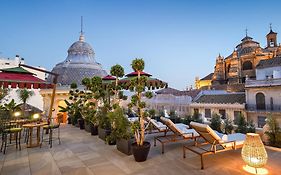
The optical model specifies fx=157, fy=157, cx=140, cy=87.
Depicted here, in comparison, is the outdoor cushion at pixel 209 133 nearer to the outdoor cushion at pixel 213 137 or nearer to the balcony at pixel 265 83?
the outdoor cushion at pixel 213 137

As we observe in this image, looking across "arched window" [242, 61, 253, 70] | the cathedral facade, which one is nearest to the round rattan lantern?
the cathedral facade

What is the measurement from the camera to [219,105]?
740 inches

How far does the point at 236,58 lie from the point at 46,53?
88.9 m

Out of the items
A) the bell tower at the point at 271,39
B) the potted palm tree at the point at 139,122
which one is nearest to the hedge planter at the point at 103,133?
the potted palm tree at the point at 139,122

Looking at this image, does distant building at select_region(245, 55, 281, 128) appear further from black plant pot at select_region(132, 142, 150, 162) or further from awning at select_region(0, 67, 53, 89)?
A: awning at select_region(0, 67, 53, 89)

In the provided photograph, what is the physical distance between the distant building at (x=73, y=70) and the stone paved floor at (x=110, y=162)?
416 inches

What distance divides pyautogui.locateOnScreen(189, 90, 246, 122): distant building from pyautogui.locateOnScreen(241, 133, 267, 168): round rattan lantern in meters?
14.6

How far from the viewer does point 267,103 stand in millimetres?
17234

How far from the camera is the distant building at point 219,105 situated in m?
18.3

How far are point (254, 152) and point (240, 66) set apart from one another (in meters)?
31.7

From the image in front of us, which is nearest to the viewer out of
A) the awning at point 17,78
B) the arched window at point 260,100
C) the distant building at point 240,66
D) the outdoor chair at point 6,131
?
the outdoor chair at point 6,131

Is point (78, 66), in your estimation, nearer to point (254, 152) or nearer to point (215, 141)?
point (215, 141)

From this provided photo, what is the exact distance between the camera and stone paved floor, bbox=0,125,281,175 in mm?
3500

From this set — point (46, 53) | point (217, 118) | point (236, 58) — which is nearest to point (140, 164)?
point (217, 118)
